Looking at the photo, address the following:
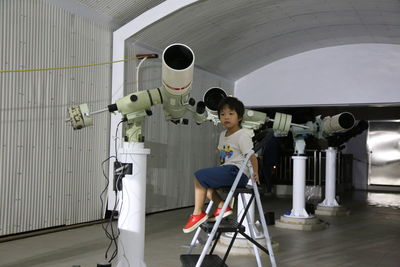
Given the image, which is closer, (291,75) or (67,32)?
(67,32)

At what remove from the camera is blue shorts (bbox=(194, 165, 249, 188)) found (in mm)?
4133

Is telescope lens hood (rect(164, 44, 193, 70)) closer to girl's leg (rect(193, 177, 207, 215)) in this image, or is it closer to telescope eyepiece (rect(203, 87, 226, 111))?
girl's leg (rect(193, 177, 207, 215))

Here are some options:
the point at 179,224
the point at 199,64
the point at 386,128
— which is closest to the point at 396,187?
the point at 386,128

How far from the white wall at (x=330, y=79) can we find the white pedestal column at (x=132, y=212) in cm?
885

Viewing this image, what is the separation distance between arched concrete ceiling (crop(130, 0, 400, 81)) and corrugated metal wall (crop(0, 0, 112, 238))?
1.36m

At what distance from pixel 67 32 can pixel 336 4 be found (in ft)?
16.5

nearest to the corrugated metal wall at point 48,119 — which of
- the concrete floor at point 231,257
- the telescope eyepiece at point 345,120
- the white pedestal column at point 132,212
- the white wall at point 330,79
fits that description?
the concrete floor at point 231,257

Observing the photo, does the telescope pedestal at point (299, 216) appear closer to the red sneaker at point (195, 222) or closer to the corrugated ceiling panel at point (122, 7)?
the corrugated ceiling panel at point (122, 7)

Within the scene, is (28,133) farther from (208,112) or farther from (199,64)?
(199,64)

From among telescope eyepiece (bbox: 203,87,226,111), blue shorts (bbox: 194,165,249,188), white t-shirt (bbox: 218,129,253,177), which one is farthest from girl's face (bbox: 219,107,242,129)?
telescope eyepiece (bbox: 203,87,226,111)

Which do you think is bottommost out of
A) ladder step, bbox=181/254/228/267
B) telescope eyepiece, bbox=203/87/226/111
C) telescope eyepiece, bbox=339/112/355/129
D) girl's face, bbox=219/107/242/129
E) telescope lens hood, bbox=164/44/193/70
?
ladder step, bbox=181/254/228/267

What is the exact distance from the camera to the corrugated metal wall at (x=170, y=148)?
9039 mm

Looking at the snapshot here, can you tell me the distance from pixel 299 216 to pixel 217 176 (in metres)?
4.37

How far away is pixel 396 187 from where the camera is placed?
17906mm
